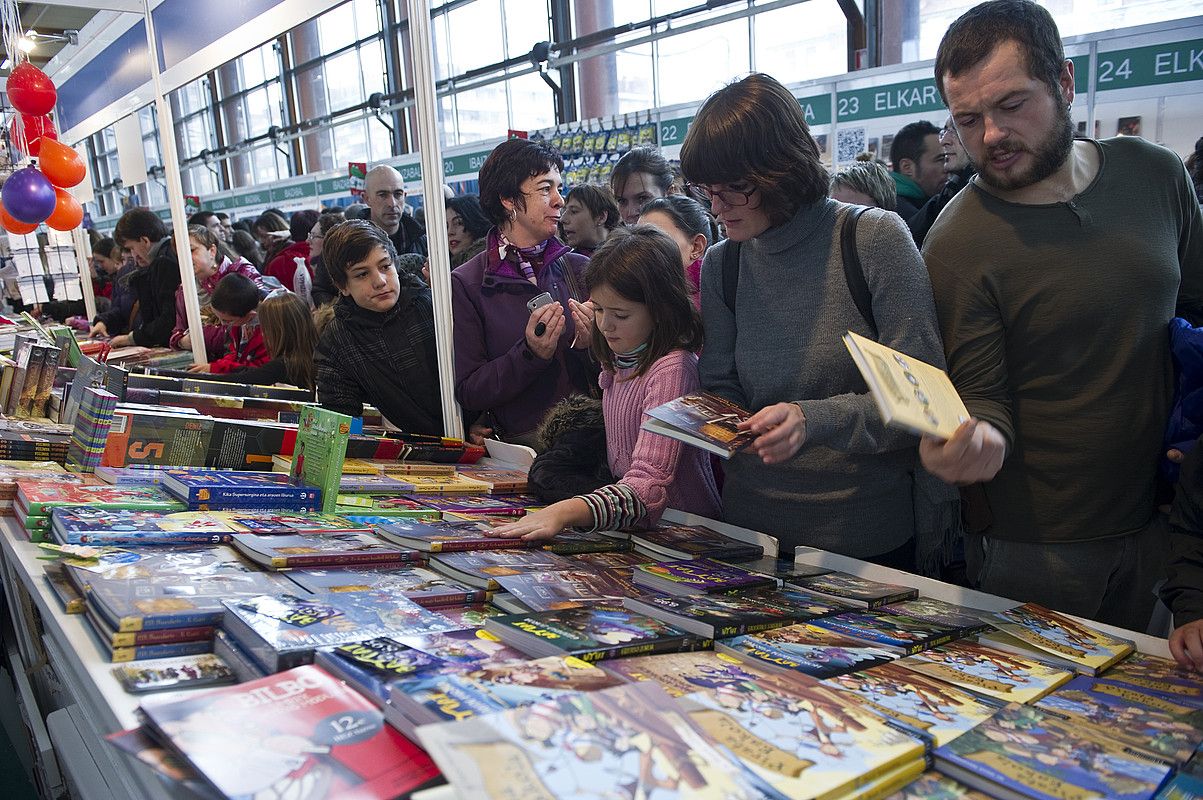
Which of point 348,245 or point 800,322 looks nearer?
point 800,322

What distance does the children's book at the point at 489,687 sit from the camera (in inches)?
40.1

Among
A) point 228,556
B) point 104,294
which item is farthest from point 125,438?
point 104,294

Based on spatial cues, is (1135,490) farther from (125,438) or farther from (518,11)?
(518,11)

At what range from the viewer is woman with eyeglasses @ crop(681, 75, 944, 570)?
1672 mm

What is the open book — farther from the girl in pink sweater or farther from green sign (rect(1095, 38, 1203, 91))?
green sign (rect(1095, 38, 1203, 91))

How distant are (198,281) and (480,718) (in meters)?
5.98

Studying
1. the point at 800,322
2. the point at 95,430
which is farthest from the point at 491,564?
the point at 95,430

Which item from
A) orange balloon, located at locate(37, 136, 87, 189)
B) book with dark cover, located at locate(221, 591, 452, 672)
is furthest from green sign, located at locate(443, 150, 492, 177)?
book with dark cover, located at locate(221, 591, 452, 672)

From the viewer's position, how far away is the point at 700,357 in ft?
6.77

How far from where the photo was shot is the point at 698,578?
172cm

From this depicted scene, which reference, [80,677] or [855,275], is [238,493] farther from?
[855,275]

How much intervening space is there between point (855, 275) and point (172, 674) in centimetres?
134

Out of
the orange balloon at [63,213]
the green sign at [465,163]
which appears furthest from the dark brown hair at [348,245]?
the green sign at [465,163]

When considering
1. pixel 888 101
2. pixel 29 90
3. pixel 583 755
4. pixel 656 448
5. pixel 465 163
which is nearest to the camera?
pixel 583 755
